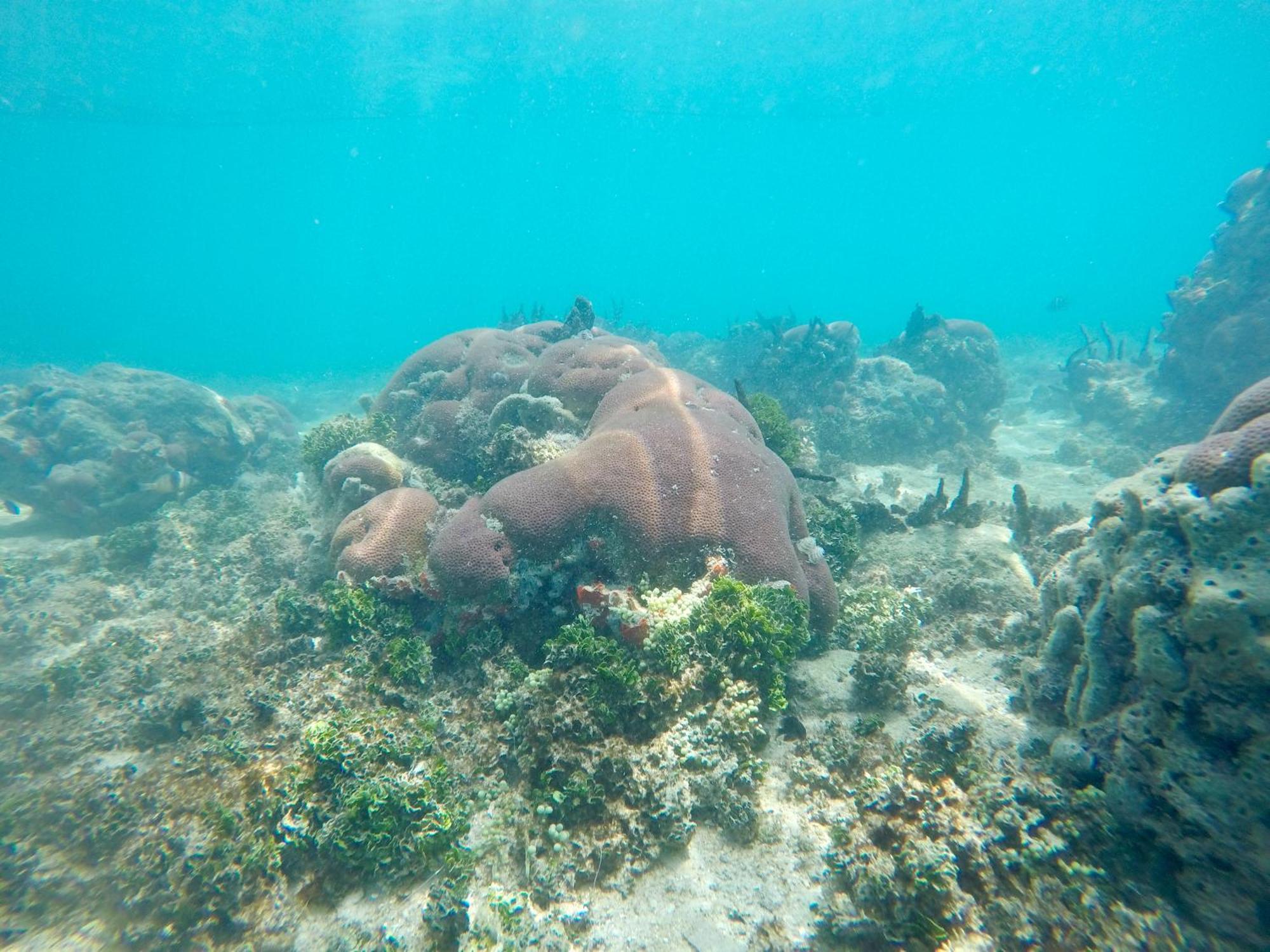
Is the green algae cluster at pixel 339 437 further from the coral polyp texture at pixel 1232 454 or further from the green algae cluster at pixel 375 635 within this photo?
the coral polyp texture at pixel 1232 454

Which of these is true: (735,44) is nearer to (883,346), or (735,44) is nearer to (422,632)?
(883,346)

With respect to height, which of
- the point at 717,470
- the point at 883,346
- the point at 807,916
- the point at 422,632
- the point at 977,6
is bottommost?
the point at 807,916

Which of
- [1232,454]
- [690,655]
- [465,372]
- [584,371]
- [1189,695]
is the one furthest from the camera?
[465,372]

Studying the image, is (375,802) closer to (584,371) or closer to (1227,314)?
(584,371)

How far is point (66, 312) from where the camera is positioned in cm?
8669

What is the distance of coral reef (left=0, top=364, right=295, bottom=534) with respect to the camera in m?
12.6

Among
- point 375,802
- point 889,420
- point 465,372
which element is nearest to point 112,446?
point 465,372

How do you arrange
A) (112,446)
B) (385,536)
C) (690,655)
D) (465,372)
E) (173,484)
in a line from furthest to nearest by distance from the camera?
1. (173,484)
2. (112,446)
3. (465,372)
4. (385,536)
5. (690,655)

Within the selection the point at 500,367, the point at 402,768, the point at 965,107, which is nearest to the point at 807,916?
the point at 402,768

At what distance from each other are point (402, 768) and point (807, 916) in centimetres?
342

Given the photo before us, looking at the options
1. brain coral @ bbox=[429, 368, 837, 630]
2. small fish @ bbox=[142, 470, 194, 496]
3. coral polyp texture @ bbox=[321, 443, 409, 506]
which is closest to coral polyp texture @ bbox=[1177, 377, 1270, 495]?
brain coral @ bbox=[429, 368, 837, 630]

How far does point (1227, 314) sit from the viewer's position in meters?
16.6

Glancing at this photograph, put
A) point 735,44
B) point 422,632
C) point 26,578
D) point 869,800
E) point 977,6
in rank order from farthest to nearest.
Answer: point 735,44
point 977,6
point 26,578
point 422,632
point 869,800

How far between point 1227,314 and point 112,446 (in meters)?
33.2
